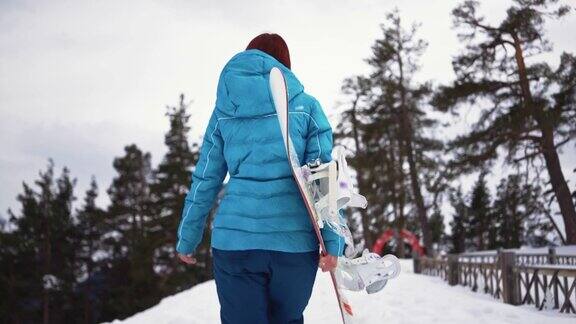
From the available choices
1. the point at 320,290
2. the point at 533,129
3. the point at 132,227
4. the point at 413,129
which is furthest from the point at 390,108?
the point at 132,227

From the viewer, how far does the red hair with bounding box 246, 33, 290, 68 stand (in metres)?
2.42

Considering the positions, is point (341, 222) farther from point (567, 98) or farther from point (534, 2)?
point (534, 2)

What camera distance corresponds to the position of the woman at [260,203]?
206cm

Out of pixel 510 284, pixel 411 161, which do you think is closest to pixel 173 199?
pixel 411 161

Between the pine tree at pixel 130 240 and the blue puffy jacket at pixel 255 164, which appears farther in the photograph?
the pine tree at pixel 130 240

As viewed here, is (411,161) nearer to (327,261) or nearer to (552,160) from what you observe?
(552,160)

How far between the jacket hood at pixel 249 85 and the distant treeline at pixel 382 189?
1745 centimetres

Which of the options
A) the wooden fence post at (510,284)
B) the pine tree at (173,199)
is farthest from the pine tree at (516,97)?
the pine tree at (173,199)

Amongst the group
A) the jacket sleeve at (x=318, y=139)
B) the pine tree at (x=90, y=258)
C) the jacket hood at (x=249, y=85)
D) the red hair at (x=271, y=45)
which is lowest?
the pine tree at (x=90, y=258)

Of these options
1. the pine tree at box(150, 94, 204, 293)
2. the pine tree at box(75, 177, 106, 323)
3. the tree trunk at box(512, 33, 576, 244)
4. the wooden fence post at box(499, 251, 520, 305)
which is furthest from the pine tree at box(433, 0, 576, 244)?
the pine tree at box(75, 177, 106, 323)

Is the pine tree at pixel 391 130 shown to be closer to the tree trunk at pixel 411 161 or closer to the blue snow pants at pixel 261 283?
the tree trunk at pixel 411 161

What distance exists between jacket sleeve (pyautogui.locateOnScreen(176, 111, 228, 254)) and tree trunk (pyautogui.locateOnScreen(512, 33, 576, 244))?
1753 centimetres

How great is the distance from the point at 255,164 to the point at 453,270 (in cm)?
1276

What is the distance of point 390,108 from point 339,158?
73.3 ft
